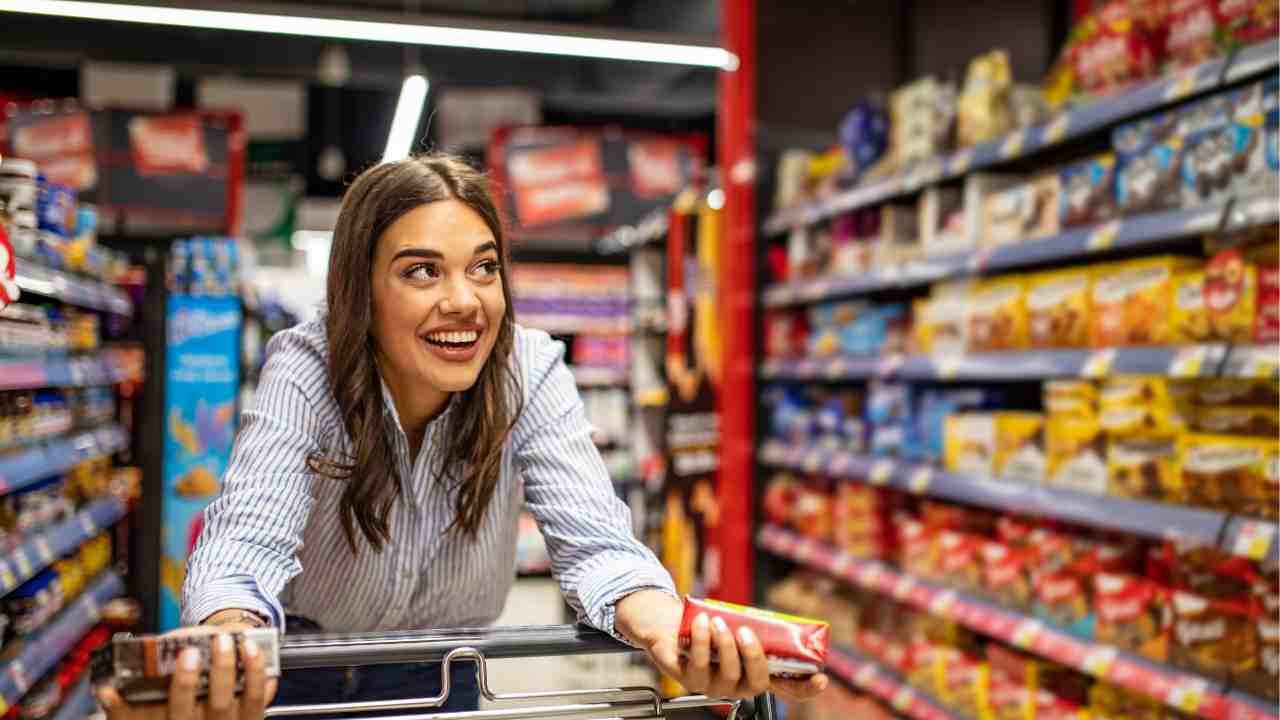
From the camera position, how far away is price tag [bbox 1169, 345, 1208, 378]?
8.55 feet

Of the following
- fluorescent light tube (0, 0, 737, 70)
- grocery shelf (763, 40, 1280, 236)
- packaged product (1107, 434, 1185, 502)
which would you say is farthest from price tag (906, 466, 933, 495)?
fluorescent light tube (0, 0, 737, 70)

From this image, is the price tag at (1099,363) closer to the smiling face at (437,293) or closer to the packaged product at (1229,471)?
the packaged product at (1229,471)

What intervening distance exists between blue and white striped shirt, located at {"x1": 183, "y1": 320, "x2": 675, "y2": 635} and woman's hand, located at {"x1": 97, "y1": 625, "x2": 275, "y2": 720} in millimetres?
248

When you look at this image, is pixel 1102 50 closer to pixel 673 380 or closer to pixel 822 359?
pixel 822 359

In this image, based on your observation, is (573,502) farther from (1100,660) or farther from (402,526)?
(1100,660)

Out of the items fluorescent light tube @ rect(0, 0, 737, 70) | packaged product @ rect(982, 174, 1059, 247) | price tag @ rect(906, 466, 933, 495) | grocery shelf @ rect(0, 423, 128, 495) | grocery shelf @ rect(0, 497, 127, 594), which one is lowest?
grocery shelf @ rect(0, 497, 127, 594)

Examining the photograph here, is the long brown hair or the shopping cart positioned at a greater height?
the long brown hair

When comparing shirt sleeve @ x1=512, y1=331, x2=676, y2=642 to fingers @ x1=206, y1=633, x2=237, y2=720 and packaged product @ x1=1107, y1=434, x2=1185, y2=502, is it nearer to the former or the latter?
fingers @ x1=206, y1=633, x2=237, y2=720

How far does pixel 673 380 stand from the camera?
5320mm

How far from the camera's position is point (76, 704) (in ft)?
12.5

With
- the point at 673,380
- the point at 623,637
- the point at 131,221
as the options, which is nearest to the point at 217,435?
the point at 673,380

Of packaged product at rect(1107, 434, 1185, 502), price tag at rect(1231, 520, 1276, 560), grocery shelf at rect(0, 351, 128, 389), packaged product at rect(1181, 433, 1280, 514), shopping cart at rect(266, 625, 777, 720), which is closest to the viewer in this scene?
shopping cart at rect(266, 625, 777, 720)

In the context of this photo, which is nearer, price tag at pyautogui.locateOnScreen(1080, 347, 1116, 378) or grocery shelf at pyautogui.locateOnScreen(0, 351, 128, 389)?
price tag at pyautogui.locateOnScreen(1080, 347, 1116, 378)

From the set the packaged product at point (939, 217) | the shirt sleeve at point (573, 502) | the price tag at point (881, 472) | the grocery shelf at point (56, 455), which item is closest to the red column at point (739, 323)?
the price tag at point (881, 472)
